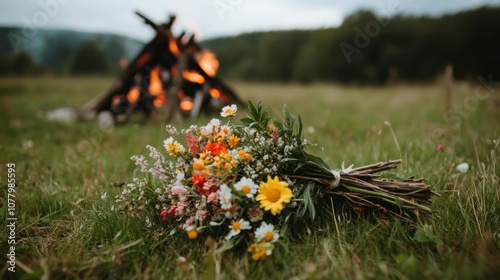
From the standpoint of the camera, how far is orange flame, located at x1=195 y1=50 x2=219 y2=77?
7398mm

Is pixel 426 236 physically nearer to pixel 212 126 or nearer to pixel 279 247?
pixel 279 247

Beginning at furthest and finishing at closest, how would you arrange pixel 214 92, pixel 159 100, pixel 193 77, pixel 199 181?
pixel 214 92, pixel 193 77, pixel 159 100, pixel 199 181

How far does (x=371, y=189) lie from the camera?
1726 mm

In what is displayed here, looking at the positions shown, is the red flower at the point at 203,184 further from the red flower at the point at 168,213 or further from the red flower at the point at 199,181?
the red flower at the point at 168,213

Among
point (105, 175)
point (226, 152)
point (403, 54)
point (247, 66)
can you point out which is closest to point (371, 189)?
point (226, 152)

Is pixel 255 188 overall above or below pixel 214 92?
above

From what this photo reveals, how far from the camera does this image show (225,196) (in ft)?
4.80

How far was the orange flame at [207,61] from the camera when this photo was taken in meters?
7.40

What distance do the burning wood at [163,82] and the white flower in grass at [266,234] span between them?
207 inches

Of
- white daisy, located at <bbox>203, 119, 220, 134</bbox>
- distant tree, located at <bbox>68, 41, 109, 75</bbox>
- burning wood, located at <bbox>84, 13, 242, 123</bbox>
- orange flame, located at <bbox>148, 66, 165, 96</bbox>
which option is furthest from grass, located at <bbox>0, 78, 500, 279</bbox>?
distant tree, located at <bbox>68, 41, 109, 75</bbox>

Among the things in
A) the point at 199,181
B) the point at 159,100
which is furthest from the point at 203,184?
the point at 159,100

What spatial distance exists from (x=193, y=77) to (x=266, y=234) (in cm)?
627

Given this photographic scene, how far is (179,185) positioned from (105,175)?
4.57ft

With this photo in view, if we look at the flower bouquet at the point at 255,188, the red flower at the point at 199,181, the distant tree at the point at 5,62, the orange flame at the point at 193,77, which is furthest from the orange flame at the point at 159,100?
the distant tree at the point at 5,62
